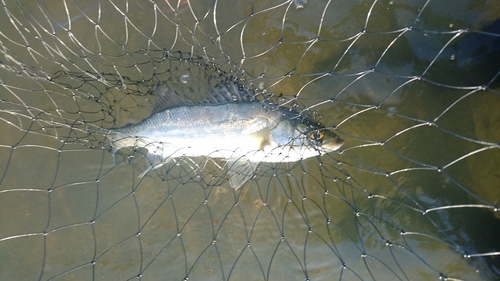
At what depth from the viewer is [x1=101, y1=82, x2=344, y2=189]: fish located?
12.1ft

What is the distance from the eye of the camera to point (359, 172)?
4.32 m

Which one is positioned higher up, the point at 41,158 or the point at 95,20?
the point at 95,20

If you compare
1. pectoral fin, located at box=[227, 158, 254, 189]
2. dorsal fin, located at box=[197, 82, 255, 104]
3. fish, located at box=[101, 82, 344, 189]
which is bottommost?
pectoral fin, located at box=[227, 158, 254, 189]

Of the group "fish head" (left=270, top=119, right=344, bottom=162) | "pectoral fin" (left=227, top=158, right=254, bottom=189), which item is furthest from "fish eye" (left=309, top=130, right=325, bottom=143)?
"pectoral fin" (left=227, top=158, right=254, bottom=189)

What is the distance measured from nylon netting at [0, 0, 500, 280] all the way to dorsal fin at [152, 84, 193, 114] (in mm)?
389

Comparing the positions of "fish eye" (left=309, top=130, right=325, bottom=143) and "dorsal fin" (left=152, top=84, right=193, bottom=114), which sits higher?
"dorsal fin" (left=152, top=84, right=193, bottom=114)

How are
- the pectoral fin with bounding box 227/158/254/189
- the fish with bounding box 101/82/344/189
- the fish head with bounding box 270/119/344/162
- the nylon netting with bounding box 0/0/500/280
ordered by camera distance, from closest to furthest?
the fish head with bounding box 270/119/344/162, the fish with bounding box 101/82/344/189, the pectoral fin with bounding box 227/158/254/189, the nylon netting with bounding box 0/0/500/280

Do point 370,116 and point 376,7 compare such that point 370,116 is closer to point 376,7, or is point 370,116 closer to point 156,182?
point 376,7

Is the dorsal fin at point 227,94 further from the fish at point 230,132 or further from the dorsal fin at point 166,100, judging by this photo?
the dorsal fin at point 166,100

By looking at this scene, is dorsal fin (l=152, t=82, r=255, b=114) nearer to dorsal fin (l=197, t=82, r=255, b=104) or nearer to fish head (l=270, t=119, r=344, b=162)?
dorsal fin (l=197, t=82, r=255, b=104)

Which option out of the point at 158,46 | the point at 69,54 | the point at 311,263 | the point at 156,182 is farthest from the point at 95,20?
the point at 311,263

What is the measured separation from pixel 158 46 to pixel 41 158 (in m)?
2.06

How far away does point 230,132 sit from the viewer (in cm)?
372

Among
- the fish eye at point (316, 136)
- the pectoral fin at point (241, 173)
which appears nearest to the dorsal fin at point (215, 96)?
the pectoral fin at point (241, 173)
